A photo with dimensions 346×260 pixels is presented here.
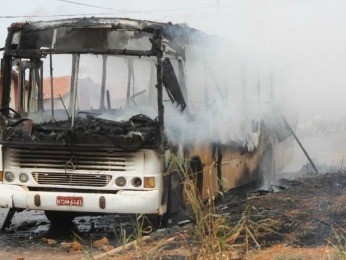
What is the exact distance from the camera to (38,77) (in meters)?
8.16

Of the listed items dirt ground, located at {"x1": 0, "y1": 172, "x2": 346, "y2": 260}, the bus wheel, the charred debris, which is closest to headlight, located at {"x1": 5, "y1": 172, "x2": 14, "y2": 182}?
the charred debris

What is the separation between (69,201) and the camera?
7.45 meters

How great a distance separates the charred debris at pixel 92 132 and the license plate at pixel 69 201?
27.1 inches

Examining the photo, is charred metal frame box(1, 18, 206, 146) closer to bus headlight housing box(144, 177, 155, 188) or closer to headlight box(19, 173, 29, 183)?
bus headlight housing box(144, 177, 155, 188)

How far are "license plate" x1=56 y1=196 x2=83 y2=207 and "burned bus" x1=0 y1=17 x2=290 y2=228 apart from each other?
12 millimetres

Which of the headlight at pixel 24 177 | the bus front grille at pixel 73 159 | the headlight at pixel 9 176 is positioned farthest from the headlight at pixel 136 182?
the headlight at pixel 9 176

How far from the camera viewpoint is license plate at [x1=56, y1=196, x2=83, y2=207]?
292 inches

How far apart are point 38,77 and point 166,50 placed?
71.3 inches

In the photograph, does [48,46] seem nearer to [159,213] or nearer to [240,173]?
A: [159,213]

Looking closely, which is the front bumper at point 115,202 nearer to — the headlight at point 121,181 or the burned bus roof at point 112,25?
the headlight at point 121,181

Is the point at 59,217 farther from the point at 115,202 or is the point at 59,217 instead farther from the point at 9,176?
the point at 115,202

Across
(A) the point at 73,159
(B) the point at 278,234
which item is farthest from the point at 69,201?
(B) the point at 278,234

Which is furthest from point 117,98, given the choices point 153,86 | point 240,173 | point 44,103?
point 240,173

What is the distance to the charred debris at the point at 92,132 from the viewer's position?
23.7 feet
